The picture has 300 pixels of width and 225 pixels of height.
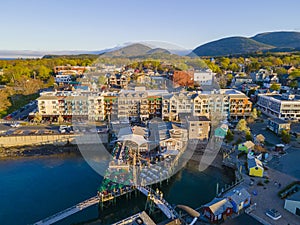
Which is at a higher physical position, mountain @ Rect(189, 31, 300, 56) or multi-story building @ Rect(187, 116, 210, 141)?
mountain @ Rect(189, 31, 300, 56)

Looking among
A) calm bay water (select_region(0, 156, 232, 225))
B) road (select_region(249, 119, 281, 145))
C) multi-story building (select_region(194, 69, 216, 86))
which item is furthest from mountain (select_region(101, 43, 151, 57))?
calm bay water (select_region(0, 156, 232, 225))

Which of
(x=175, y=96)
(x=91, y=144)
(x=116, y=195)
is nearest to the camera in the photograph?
(x=116, y=195)

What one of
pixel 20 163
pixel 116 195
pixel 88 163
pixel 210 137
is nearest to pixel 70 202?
pixel 116 195

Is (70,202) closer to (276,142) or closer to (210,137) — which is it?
(210,137)

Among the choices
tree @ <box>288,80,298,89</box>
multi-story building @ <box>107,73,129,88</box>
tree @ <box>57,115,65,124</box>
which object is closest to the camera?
tree @ <box>57,115,65,124</box>

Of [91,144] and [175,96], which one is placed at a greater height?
[175,96]

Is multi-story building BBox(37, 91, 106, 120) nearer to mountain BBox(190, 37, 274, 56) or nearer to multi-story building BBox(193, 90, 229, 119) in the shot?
multi-story building BBox(193, 90, 229, 119)

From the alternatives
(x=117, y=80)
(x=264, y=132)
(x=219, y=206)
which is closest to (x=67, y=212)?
(x=219, y=206)

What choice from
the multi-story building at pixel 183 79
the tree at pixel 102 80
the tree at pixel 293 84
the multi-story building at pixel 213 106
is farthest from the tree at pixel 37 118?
the tree at pixel 293 84

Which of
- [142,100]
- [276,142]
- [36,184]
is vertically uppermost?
[142,100]
